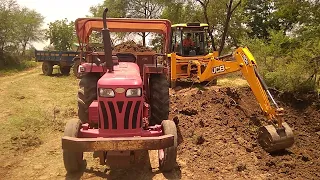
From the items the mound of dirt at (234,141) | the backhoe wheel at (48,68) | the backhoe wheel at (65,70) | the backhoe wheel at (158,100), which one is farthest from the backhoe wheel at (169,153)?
the backhoe wheel at (48,68)

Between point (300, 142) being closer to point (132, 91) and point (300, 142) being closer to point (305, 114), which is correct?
point (305, 114)

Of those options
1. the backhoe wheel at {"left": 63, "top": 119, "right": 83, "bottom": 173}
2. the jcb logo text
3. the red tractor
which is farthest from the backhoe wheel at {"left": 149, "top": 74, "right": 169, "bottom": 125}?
the jcb logo text

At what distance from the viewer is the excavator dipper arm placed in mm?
6410

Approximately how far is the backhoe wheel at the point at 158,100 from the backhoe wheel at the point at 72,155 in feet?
5.42

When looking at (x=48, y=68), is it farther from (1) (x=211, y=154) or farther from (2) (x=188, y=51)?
(1) (x=211, y=154)

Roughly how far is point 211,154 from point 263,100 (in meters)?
1.98

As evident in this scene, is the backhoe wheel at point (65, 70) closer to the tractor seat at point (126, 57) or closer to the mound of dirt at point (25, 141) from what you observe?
the mound of dirt at point (25, 141)

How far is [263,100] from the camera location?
23.9 feet

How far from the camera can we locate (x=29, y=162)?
5977 millimetres

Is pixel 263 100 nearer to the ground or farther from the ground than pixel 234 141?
farther from the ground

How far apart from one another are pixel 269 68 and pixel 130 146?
8.96 meters

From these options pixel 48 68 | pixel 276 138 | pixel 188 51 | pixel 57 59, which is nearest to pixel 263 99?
pixel 276 138

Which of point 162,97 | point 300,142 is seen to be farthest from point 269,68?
point 162,97

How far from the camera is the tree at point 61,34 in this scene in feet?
104
